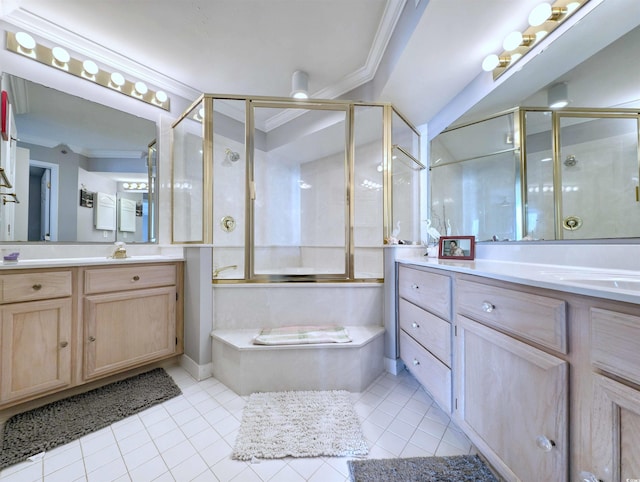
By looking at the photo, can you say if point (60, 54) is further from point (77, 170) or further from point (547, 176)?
point (547, 176)

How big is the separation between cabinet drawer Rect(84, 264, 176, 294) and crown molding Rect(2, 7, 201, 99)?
1.71 meters

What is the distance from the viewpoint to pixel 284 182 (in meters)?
3.15

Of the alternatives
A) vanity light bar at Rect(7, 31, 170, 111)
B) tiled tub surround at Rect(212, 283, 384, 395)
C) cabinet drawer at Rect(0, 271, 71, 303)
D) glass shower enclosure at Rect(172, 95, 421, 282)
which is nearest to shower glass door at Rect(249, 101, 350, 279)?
glass shower enclosure at Rect(172, 95, 421, 282)

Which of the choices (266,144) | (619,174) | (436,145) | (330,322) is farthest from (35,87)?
(619,174)

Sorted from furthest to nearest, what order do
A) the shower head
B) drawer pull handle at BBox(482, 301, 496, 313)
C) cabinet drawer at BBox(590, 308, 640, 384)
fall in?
the shower head, drawer pull handle at BBox(482, 301, 496, 313), cabinet drawer at BBox(590, 308, 640, 384)

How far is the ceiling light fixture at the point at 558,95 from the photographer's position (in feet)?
3.87

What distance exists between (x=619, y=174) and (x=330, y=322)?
1.70 meters

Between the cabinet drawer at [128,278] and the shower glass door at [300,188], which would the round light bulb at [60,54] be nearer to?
the shower glass door at [300,188]

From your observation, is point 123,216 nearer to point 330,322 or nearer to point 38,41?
point 38,41

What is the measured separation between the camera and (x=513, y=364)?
826mm

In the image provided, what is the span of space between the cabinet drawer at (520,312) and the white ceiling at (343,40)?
960 millimetres

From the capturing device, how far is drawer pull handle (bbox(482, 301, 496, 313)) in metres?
0.91

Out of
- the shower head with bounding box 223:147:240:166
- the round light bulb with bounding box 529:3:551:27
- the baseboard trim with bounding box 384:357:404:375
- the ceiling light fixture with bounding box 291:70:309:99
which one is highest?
the ceiling light fixture with bounding box 291:70:309:99

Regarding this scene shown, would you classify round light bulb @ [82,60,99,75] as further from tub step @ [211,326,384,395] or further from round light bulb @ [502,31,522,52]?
round light bulb @ [502,31,522,52]
